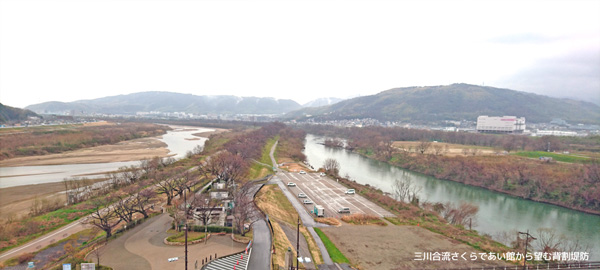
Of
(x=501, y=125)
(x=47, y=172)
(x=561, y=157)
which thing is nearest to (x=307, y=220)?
(x=47, y=172)

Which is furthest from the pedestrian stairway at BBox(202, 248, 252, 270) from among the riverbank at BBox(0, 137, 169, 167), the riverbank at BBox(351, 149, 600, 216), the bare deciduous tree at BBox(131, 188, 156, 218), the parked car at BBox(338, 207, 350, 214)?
the riverbank at BBox(0, 137, 169, 167)

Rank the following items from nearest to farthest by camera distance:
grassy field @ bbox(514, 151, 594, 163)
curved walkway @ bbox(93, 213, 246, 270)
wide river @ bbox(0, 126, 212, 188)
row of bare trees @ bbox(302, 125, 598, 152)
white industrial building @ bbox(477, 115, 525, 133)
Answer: curved walkway @ bbox(93, 213, 246, 270) → wide river @ bbox(0, 126, 212, 188) → grassy field @ bbox(514, 151, 594, 163) → row of bare trees @ bbox(302, 125, 598, 152) → white industrial building @ bbox(477, 115, 525, 133)

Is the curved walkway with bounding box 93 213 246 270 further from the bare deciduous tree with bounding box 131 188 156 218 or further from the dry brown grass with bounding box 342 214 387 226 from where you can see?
the dry brown grass with bounding box 342 214 387 226

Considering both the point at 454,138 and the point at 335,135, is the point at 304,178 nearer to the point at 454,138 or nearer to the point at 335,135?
the point at 454,138

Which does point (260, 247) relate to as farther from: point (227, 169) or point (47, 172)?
point (47, 172)

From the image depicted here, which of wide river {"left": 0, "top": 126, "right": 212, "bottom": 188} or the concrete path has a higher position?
wide river {"left": 0, "top": 126, "right": 212, "bottom": 188}

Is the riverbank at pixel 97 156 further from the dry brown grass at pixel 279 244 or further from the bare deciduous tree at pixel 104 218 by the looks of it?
the dry brown grass at pixel 279 244
